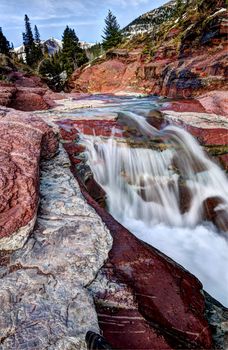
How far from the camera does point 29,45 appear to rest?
63.9 m

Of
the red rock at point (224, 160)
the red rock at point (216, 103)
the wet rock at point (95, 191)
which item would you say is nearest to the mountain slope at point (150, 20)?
the red rock at point (216, 103)

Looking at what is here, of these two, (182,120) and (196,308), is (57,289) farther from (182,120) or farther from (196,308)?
(182,120)

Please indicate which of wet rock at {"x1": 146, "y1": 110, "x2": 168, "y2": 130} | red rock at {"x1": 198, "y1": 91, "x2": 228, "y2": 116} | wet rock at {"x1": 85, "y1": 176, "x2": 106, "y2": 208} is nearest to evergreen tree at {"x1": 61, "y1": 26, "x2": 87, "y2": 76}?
red rock at {"x1": 198, "y1": 91, "x2": 228, "y2": 116}

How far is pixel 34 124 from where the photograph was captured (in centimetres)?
605

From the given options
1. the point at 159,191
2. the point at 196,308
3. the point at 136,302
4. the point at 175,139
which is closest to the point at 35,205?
the point at 136,302

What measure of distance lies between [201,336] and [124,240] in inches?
61.3

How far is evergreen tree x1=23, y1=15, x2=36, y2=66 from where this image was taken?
59894 mm

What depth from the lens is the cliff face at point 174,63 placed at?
15.8 m

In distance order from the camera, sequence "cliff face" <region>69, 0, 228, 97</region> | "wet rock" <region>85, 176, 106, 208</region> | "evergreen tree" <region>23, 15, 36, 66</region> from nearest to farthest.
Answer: "wet rock" <region>85, 176, 106, 208</region> < "cliff face" <region>69, 0, 228, 97</region> < "evergreen tree" <region>23, 15, 36, 66</region>

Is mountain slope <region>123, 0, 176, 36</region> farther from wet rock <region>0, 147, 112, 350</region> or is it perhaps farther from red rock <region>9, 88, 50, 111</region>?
wet rock <region>0, 147, 112, 350</region>

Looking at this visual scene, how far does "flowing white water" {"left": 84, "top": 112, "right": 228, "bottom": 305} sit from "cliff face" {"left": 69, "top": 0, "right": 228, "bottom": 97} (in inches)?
332

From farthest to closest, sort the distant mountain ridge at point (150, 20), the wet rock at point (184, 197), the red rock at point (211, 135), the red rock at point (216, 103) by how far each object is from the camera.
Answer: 1. the distant mountain ridge at point (150, 20)
2. the red rock at point (216, 103)
3. the red rock at point (211, 135)
4. the wet rock at point (184, 197)

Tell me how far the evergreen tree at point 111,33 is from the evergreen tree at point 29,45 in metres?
16.7

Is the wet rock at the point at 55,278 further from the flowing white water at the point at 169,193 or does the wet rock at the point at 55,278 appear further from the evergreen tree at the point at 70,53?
the evergreen tree at the point at 70,53
